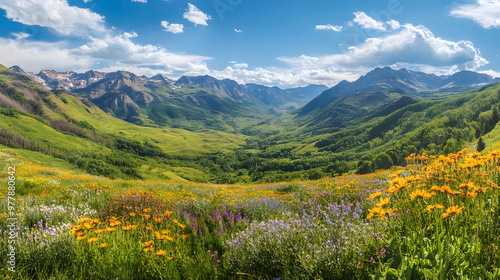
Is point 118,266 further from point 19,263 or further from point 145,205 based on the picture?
point 145,205

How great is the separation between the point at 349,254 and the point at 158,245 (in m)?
3.20

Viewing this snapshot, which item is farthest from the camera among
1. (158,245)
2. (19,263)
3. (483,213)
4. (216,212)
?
(216,212)

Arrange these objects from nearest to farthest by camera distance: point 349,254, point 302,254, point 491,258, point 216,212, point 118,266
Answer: point 491,258 → point 349,254 → point 302,254 → point 118,266 → point 216,212

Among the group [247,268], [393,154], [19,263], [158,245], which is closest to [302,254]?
[247,268]

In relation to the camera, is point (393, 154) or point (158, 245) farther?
point (393, 154)

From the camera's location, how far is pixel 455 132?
470 feet

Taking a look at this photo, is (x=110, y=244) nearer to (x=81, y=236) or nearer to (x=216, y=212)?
(x=81, y=236)

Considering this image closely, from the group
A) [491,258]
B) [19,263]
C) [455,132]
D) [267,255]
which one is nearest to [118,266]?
[19,263]

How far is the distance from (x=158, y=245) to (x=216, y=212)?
2.18 m

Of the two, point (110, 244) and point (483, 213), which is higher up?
point (483, 213)

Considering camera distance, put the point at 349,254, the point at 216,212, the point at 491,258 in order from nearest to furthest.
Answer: the point at 491,258 → the point at 349,254 → the point at 216,212

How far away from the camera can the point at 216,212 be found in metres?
6.25

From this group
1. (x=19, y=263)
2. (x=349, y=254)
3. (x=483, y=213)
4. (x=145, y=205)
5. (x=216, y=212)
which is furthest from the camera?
(x=145, y=205)

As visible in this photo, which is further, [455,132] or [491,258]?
[455,132]
